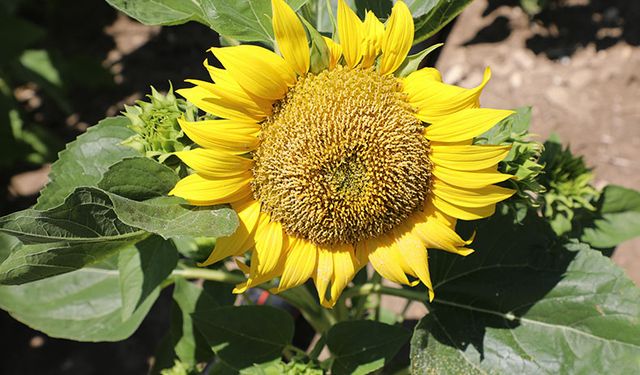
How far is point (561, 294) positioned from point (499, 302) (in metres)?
0.10

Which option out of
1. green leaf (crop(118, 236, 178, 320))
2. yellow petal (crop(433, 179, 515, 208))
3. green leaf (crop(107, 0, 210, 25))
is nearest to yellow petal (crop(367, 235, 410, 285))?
yellow petal (crop(433, 179, 515, 208))

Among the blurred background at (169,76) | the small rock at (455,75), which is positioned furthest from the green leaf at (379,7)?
the small rock at (455,75)

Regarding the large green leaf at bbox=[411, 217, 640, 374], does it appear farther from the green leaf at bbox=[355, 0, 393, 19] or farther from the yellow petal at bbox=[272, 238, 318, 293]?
the green leaf at bbox=[355, 0, 393, 19]

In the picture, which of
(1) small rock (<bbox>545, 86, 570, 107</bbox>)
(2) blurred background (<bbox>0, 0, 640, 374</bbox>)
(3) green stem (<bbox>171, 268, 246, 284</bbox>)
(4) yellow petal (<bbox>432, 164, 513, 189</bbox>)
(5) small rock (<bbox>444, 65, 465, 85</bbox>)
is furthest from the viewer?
(5) small rock (<bbox>444, 65, 465, 85</bbox>)

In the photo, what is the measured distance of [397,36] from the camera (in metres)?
0.91

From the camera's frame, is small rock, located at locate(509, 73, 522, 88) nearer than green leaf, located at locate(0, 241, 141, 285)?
No

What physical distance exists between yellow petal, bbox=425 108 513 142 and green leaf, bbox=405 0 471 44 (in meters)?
0.14

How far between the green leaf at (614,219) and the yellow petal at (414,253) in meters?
0.52

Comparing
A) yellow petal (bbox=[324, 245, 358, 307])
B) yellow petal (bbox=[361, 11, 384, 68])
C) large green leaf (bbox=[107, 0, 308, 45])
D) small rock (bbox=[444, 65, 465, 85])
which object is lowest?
small rock (bbox=[444, 65, 465, 85])

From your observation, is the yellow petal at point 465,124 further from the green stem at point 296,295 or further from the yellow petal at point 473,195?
the green stem at point 296,295

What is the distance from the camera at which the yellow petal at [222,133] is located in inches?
35.4

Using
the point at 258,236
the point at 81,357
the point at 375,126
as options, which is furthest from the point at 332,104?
the point at 81,357

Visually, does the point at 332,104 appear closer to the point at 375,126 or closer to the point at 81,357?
the point at 375,126

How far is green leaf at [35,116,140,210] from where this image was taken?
42.8 inches
